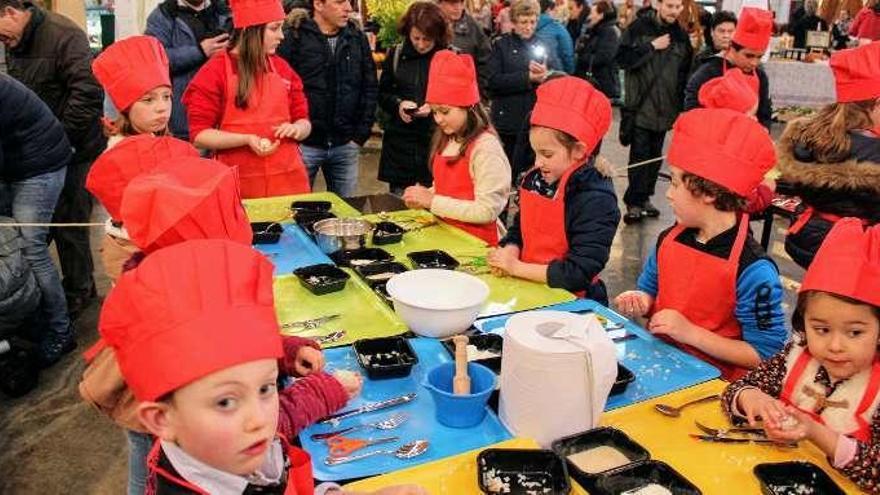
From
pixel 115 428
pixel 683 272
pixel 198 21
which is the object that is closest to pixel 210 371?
pixel 683 272

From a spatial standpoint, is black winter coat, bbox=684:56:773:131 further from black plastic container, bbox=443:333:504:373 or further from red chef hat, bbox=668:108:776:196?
black plastic container, bbox=443:333:504:373

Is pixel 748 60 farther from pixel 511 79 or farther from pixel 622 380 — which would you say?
pixel 622 380

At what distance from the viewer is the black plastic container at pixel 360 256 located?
296 centimetres

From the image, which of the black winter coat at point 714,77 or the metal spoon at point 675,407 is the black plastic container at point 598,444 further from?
the black winter coat at point 714,77

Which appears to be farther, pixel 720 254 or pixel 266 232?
pixel 266 232

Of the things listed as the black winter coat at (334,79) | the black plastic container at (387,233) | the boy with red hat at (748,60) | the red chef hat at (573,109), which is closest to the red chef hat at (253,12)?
the black winter coat at (334,79)

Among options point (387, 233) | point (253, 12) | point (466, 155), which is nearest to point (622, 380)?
point (387, 233)

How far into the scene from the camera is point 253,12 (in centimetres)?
368

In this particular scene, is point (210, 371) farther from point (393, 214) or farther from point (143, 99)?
point (393, 214)

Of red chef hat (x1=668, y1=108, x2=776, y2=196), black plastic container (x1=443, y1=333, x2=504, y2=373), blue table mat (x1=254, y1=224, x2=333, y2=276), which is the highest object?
red chef hat (x1=668, y1=108, x2=776, y2=196)

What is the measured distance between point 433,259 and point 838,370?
1576 mm

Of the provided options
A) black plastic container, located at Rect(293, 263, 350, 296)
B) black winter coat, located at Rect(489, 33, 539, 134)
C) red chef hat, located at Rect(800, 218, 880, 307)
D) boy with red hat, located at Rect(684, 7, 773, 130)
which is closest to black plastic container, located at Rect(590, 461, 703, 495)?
red chef hat, located at Rect(800, 218, 880, 307)

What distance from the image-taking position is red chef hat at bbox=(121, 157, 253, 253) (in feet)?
5.68

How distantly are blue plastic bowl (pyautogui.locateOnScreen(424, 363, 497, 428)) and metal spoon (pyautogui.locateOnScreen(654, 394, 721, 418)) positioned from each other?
0.47m
